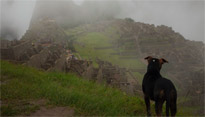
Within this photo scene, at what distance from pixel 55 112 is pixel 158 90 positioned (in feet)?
7.95

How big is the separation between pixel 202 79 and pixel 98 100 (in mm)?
57513

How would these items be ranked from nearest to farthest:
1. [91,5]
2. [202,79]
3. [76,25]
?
[202,79]
[76,25]
[91,5]

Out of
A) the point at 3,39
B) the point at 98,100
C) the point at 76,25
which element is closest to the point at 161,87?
the point at 98,100

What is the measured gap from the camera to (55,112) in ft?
16.4

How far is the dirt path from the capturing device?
191 inches

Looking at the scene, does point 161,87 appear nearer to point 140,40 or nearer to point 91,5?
point 140,40

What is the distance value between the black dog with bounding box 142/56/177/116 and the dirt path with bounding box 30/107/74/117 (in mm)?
1872

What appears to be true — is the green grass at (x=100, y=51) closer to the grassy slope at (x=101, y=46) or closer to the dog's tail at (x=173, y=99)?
the grassy slope at (x=101, y=46)

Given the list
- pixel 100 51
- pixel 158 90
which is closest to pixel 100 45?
pixel 100 51

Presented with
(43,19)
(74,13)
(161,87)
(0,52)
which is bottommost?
(161,87)

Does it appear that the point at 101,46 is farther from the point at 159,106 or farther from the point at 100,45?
the point at 159,106

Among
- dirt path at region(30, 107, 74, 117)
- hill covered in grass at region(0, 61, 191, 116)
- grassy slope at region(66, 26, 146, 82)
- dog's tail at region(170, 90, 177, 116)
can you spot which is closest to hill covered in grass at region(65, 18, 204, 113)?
grassy slope at region(66, 26, 146, 82)

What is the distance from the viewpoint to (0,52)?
585 inches

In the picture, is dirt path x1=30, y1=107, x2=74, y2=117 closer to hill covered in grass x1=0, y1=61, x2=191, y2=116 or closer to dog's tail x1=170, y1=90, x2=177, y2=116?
hill covered in grass x1=0, y1=61, x2=191, y2=116
